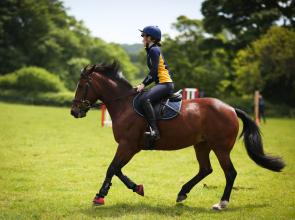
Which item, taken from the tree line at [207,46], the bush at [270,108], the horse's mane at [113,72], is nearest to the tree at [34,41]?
the tree line at [207,46]

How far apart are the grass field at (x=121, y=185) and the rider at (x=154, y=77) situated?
1.66 meters

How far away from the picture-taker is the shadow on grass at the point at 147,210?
24.8 ft

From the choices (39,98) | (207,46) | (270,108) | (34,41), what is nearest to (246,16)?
(207,46)

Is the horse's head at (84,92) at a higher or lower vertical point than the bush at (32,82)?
lower

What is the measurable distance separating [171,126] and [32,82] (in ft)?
190

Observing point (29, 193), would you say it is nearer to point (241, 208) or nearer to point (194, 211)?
point (194, 211)

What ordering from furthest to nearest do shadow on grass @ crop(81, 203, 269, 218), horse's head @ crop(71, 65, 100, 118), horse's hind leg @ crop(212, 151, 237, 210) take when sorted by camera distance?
1. horse's head @ crop(71, 65, 100, 118)
2. horse's hind leg @ crop(212, 151, 237, 210)
3. shadow on grass @ crop(81, 203, 269, 218)

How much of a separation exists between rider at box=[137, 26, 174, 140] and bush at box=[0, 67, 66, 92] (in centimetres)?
5668

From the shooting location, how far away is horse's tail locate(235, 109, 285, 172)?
347 inches

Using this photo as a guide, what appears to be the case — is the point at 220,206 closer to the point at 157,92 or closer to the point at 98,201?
the point at 98,201

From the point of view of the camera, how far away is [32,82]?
63312 millimetres

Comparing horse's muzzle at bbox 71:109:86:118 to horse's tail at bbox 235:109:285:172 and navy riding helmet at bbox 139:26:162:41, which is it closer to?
navy riding helmet at bbox 139:26:162:41

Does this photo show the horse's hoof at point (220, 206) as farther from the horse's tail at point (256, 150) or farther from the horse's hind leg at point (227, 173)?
the horse's tail at point (256, 150)

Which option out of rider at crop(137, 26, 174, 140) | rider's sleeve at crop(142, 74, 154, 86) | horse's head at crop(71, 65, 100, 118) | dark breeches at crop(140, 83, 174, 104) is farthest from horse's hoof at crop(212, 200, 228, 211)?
horse's head at crop(71, 65, 100, 118)
